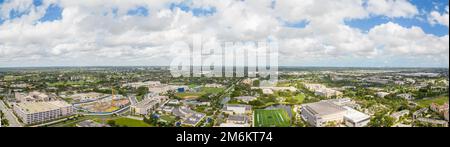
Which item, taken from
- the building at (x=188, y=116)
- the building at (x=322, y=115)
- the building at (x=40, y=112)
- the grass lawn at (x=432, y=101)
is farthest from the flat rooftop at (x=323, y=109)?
the building at (x=40, y=112)

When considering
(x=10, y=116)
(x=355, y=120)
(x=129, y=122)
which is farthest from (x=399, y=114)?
(x=10, y=116)

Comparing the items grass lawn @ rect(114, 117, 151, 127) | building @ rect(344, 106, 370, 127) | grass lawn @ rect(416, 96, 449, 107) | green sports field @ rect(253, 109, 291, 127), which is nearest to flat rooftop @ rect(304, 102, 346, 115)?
building @ rect(344, 106, 370, 127)

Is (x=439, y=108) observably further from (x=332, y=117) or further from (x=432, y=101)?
(x=332, y=117)

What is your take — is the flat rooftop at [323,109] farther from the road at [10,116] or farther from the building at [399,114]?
the road at [10,116]

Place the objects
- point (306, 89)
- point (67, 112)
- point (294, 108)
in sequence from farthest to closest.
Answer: point (306, 89) → point (294, 108) → point (67, 112)
